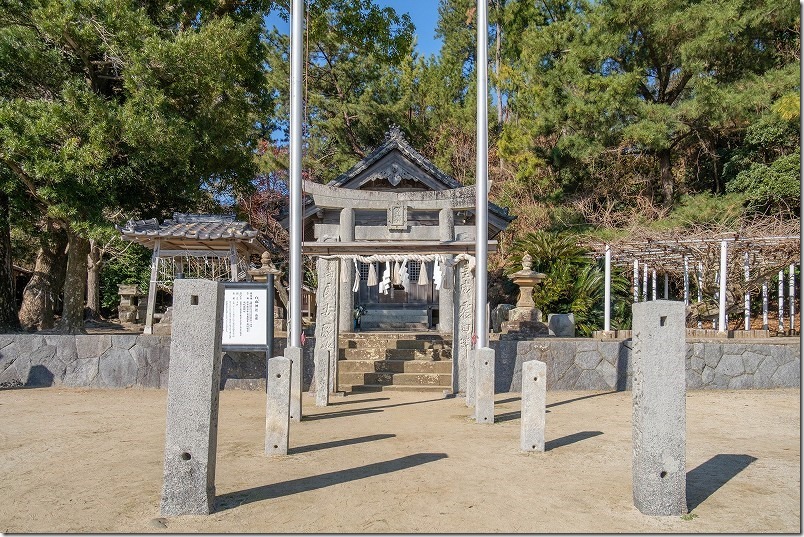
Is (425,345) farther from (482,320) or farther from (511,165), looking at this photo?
(511,165)

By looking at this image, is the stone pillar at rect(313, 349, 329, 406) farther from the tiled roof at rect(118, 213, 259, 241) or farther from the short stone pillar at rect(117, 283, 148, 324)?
the short stone pillar at rect(117, 283, 148, 324)

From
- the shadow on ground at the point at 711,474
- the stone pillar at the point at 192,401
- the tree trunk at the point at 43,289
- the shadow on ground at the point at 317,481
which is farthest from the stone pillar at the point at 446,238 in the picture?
the tree trunk at the point at 43,289

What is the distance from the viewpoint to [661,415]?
183 inches

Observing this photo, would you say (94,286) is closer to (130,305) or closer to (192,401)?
(130,305)

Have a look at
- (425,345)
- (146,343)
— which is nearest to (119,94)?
(146,343)

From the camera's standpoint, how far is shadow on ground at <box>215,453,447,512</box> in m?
Answer: 5.01

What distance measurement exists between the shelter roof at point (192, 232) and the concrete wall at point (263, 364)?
310 centimetres

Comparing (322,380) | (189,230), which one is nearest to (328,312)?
(322,380)

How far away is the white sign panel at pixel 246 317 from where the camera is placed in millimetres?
9641

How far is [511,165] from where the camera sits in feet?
86.2

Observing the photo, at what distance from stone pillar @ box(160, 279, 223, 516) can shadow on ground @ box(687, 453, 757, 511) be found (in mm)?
3881

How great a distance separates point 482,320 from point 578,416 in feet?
6.75

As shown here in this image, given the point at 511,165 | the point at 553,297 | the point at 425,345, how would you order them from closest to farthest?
the point at 425,345
the point at 553,297
the point at 511,165

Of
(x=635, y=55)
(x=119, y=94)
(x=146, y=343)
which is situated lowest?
(x=146, y=343)
